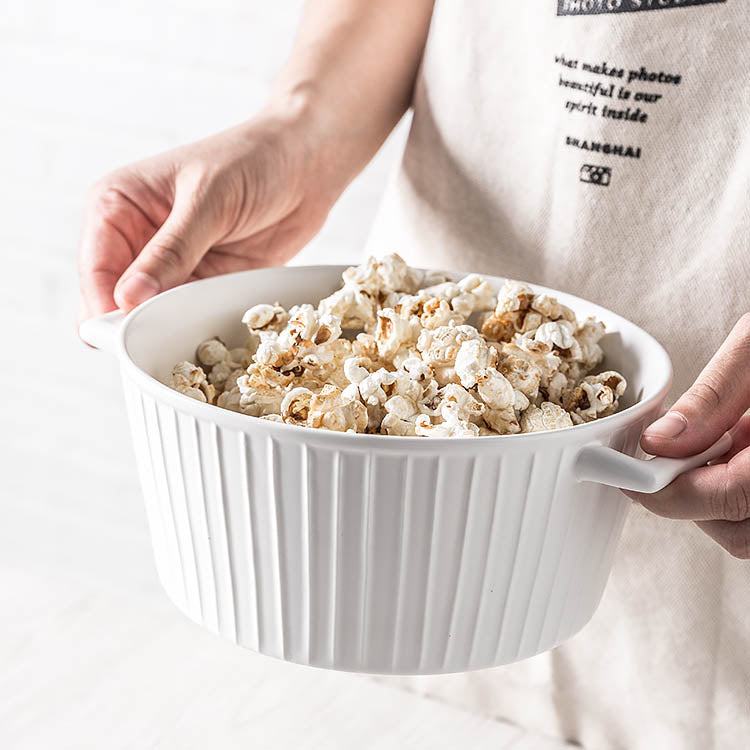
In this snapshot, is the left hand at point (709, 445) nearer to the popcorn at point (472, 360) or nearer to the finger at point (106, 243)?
the popcorn at point (472, 360)

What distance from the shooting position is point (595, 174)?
2.27 feet

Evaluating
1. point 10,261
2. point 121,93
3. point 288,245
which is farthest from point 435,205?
point 10,261

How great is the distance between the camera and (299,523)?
465 mm

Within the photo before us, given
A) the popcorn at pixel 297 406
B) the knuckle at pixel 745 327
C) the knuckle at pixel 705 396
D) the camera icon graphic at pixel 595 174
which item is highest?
the camera icon graphic at pixel 595 174

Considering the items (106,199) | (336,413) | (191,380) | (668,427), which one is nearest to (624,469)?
(668,427)

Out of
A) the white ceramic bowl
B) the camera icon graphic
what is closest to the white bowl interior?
the white ceramic bowl

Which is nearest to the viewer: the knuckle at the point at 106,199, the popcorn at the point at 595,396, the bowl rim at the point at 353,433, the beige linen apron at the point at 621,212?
the bowl rim at the point at 353,433

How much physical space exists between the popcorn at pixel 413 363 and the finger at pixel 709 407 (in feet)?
0.21

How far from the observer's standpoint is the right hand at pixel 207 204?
0.70 metres

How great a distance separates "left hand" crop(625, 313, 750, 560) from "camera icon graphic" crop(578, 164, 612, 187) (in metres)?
0.21

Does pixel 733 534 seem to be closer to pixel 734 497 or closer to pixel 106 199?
pixel 734 497

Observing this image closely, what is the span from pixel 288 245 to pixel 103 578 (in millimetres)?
961

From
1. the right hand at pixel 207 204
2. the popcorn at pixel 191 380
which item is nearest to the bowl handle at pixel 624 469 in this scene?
the popcorn at pixel 191 380

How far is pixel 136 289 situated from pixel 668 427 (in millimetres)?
339
